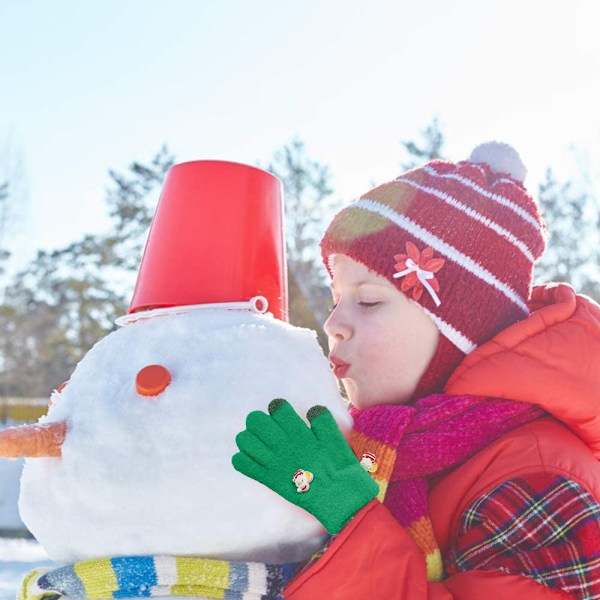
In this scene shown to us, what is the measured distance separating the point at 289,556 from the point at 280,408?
236mm

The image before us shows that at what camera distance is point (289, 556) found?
1.07m

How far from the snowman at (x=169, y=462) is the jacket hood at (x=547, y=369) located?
33 centimetres

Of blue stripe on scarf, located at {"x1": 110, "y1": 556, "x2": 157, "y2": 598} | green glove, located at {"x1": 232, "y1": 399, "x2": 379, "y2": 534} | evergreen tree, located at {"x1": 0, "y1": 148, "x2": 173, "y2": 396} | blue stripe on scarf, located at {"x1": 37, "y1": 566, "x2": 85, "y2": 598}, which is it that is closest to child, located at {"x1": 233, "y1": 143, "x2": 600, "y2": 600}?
green glove, located at {"x1": 232, "y1": 399, "x2": 379, "y2": 534}

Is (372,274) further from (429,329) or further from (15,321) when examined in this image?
(15,321)

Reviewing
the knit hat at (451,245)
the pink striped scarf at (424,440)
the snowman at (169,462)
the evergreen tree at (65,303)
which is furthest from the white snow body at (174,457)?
the evergreen tree at (65,303)

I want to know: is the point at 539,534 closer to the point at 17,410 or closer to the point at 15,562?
the point at 15,562

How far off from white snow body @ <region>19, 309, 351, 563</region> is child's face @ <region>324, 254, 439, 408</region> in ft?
0.99

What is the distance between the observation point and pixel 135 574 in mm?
992

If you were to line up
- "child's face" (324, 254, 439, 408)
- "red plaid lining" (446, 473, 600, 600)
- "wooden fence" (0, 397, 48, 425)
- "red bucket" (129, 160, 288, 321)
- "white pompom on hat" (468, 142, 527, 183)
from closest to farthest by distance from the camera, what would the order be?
"red plaid lining" (446, 473, 600, 600) → "red bucket" (129, 160, 288, 321) → "child's face" (324, 254, 439, 408) → "white pompom on hat" (468, 142, 527, 183) → "wooden fence" (0, 397, 48, 425)

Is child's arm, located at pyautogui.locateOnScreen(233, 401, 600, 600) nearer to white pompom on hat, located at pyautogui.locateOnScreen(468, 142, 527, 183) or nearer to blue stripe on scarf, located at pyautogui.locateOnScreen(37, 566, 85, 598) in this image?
blue stripe on scarf, located at pyautogui.locateOnScreen(37, 566, 85, 598)

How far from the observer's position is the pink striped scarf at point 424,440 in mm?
1188

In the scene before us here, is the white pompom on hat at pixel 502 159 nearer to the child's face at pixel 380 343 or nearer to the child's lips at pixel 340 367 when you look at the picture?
the child's face at pixel 380 343

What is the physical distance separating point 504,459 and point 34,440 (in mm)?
790

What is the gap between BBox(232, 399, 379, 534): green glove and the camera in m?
1.00
